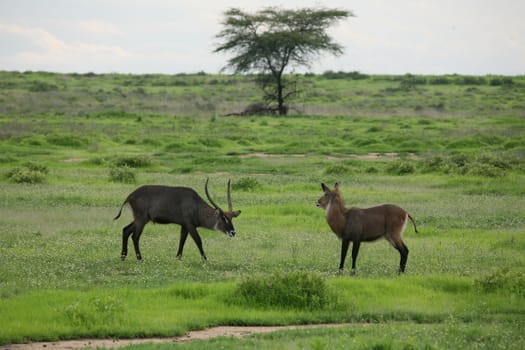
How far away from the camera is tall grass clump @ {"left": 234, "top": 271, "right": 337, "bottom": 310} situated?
9188 millimetres

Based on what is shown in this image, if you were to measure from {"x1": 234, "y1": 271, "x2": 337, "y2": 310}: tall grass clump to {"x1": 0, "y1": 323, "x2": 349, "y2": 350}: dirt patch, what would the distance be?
54cm

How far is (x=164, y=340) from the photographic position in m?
7.92

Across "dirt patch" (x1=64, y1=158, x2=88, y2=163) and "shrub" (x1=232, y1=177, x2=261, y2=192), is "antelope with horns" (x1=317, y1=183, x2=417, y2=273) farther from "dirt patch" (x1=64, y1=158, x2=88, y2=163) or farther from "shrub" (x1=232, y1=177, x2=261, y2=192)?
"dirt patch" (x1=64, y1=158, x2=88, y2=163)

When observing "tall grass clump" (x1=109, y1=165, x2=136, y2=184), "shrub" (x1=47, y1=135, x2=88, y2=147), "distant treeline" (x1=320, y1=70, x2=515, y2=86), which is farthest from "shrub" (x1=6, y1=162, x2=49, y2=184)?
"distant treeline" (x1=320, y1=70, x2=515, y2=86)

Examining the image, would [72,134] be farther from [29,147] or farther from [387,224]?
[387,224]

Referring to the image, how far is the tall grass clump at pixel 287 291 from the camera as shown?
9.19 m

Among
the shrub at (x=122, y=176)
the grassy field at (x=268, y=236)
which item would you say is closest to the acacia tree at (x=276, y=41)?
the grassy field at (x=268, y=236)

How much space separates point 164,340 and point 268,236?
6394 mm

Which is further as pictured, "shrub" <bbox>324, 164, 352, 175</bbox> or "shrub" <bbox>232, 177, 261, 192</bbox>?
"shrub" <bbox>324, 164, 352, 175</bbox>

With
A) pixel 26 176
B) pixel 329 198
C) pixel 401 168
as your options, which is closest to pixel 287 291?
pixel 329 198

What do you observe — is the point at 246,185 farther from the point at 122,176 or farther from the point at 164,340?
the point at 164,340

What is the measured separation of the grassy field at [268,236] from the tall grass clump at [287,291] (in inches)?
0.7

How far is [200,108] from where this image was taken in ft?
160

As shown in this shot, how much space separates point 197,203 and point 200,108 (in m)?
37.1
